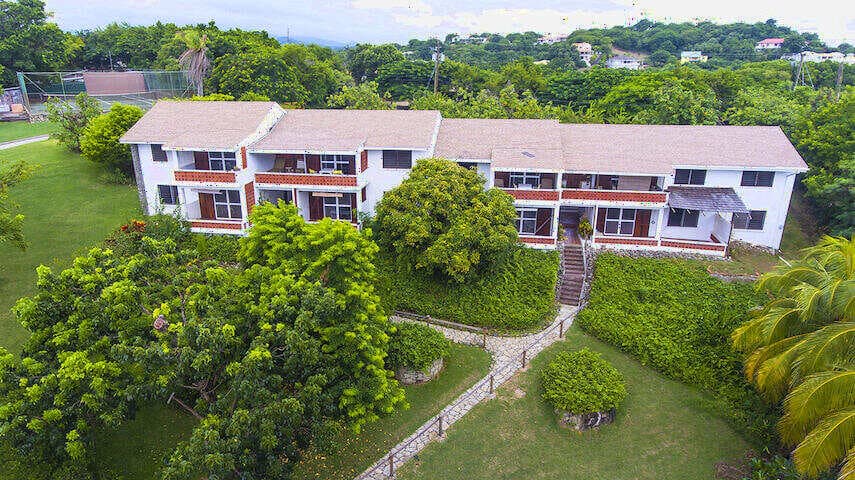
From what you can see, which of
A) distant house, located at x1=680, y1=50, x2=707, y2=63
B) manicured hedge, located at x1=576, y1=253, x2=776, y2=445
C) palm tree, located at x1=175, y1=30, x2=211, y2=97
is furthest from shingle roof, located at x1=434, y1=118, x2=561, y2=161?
distant house, located at x1=680, y1=50, x2=707, y2=63

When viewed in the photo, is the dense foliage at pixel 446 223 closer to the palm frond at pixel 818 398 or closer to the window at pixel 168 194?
A: the palm frond at pixel 818 398

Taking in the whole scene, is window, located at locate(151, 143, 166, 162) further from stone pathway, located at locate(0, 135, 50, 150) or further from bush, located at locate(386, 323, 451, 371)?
stone pathway, located at locate(0, 135, 50, 150)

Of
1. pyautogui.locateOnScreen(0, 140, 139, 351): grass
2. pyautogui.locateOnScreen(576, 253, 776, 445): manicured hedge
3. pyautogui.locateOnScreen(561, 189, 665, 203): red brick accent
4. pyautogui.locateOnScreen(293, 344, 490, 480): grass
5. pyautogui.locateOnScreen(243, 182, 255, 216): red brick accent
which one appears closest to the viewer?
pyautogui.locateOnScreen(293, 344, 490, 480): grass

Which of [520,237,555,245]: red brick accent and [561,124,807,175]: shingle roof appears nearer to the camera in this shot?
[520,237,555,245]: red brick accent

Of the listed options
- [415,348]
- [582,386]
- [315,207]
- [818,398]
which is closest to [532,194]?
[415,348]

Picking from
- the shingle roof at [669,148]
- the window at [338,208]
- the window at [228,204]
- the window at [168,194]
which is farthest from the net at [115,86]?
the shingle roof at [669,148]

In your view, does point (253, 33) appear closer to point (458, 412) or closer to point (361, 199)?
→ point (361, 199)
